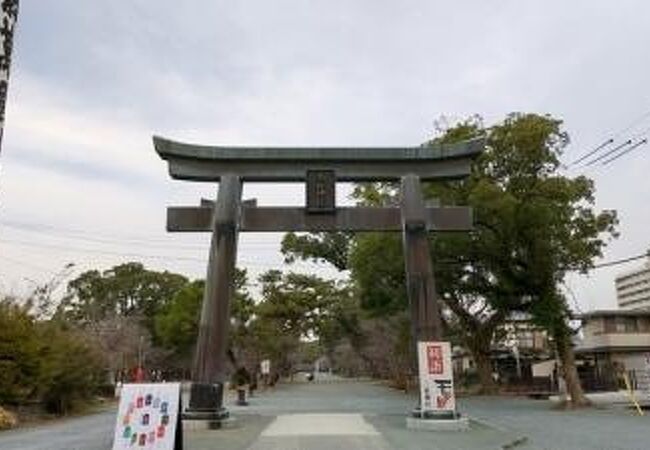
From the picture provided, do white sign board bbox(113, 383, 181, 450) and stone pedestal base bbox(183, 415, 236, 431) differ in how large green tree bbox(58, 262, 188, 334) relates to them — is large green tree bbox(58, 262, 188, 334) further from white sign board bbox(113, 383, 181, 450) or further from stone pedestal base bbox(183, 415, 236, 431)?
white sign board bbox(113, 383, 181, 450)

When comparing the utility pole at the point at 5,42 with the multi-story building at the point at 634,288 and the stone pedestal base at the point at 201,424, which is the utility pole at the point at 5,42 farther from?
the multi-story building at the point at 634,288

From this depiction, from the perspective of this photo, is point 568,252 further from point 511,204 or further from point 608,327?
point 608,327

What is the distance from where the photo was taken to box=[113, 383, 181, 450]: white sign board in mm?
10719

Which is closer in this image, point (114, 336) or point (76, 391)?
point (76, 391)

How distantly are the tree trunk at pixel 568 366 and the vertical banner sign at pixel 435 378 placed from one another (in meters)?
11.9

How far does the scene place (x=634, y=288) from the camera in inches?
3265

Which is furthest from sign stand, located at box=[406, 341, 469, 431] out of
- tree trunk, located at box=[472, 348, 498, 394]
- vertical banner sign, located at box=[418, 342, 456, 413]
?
tree trunk, located at box=[472, 348, 498, 394]

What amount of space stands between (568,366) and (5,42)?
99.5 feet

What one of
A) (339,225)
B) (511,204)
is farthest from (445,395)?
(511,204)

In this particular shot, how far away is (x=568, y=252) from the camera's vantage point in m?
30.6

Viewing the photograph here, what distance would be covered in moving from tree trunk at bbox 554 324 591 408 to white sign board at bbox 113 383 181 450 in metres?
23.1

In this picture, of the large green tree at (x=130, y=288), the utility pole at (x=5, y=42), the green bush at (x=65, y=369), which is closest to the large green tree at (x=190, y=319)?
the large green tree at (x=130, y=288)

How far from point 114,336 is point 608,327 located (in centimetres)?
3321

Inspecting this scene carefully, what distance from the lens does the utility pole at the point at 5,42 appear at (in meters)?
4.39
